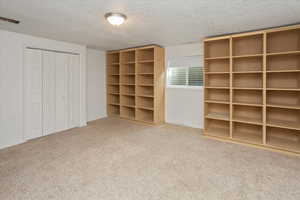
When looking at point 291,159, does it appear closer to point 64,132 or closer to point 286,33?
point 286,33

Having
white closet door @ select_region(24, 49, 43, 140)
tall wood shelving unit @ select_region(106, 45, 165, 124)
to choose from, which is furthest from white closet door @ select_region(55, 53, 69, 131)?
tall wood shelving unit @ select_region(106, 45, 165, 124)

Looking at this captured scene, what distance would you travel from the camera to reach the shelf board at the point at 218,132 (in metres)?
3.62

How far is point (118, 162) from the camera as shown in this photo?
2.57 meters

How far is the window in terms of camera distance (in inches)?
174

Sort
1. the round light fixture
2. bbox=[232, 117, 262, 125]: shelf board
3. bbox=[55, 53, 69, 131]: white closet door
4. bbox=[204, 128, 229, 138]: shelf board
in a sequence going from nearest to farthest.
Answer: the round light fixture
bbox=[232, 117, 262, 125]: shelf board
bbox=[204, 128, 229, 138]: shelf board
bbox=[55, 53, 69, 131]: white closet door

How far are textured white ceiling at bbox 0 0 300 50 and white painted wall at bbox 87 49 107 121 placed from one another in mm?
1713

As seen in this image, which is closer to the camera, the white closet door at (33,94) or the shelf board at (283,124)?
the shelf board at (283,124)

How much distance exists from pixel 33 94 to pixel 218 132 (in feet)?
13.3

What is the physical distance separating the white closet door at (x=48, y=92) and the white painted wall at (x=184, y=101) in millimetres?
2918

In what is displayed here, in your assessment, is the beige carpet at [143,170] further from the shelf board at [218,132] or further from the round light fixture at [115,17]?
the round light fixture at [115,17]

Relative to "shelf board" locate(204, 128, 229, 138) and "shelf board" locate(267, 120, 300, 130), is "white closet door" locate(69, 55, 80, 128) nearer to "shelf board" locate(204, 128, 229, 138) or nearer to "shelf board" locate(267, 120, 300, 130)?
"shelf board" locate(204, 128, 229, 138)

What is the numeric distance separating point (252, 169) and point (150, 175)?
4.68 feet

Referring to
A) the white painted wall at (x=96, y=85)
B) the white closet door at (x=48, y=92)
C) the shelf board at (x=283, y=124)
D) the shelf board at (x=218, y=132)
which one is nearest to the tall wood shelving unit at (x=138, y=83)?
the white painted wall at (x=96, y=85)

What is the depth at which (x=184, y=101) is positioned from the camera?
469 cm
